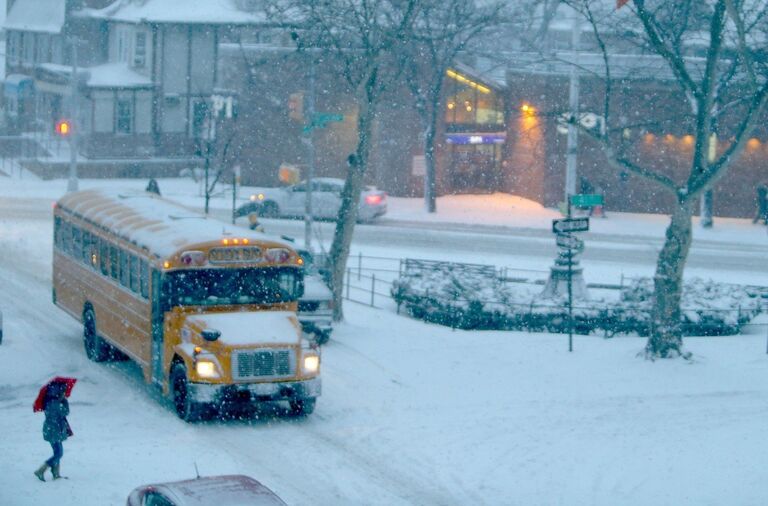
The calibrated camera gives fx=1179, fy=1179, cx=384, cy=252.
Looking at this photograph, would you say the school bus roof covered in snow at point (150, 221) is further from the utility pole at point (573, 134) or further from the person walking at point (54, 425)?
the utility pole at point (573, 134)

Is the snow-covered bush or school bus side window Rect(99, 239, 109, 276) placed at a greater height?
school bus side window Rect(99, 239, 109, 276)

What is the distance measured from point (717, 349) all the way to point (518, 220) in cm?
2209

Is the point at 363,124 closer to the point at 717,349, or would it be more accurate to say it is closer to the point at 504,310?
the point at 504,310

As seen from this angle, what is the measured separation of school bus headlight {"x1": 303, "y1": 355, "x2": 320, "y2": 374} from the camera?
663 inches

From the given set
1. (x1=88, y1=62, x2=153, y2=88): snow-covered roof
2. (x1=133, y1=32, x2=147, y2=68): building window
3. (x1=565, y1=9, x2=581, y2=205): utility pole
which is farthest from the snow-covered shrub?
(x1=133, y1=32, x2=147, y2=68): building window

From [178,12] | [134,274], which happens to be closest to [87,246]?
[134,274]

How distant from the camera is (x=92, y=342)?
2086 centimetres

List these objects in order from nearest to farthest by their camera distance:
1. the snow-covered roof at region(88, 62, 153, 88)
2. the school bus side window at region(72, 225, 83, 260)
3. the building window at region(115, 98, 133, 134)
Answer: the school bus side window at region(72, 225, 83, 260)
the snow-covered roof at region(88, 62, 153, 88)
the building window at region(115, 98, 133, 134)

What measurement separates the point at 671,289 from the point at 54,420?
11.9 meters

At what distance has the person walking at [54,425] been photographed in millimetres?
13797

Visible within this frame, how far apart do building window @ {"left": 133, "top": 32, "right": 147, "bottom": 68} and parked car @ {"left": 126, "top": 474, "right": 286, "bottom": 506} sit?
48808 mm

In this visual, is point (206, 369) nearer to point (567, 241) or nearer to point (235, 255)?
point (235, 255)

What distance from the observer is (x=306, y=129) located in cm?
2725

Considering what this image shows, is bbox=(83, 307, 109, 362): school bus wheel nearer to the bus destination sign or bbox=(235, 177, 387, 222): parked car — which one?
the bus destination sign
